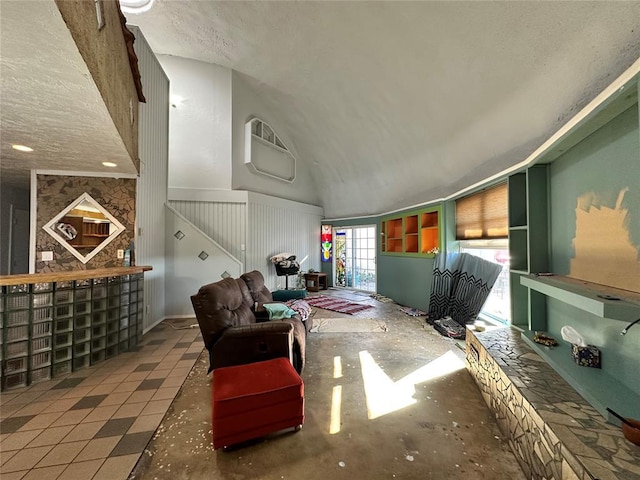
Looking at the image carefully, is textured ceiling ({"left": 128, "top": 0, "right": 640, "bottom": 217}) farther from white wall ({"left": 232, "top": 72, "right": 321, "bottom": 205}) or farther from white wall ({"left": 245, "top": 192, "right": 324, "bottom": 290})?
white wall ({"left": 245, "top": 192, "right": 324, "bottom": 290})

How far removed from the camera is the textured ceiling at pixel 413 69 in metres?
1.71

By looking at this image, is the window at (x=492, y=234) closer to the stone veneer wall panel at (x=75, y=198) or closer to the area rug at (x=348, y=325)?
the area rug at (x=348, y=325)

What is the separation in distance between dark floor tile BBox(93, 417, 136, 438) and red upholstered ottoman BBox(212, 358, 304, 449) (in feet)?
2.45

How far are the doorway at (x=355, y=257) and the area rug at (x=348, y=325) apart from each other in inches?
97.2

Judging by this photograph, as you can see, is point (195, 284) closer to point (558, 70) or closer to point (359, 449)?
point (359, 449)

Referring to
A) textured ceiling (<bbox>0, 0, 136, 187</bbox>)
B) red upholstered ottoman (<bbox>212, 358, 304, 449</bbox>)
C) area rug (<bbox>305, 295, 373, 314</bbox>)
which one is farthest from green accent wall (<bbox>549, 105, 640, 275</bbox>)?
area rug (<bbox>305, 295, 373, 314</bbox>)

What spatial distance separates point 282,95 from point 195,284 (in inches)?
171

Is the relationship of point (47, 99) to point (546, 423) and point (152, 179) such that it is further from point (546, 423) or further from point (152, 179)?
point (546, 423)

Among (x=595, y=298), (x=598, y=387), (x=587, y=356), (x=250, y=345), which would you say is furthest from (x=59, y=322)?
(x=587, y=356)

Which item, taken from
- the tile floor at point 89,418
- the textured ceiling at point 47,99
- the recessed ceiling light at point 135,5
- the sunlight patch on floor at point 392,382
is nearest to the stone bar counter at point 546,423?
the sunlight patch on floor at point 392,382

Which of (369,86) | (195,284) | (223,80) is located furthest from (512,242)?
(223,80)

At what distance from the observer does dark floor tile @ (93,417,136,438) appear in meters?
1.76

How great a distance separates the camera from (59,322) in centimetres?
247

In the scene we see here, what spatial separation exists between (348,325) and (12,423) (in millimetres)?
3611
